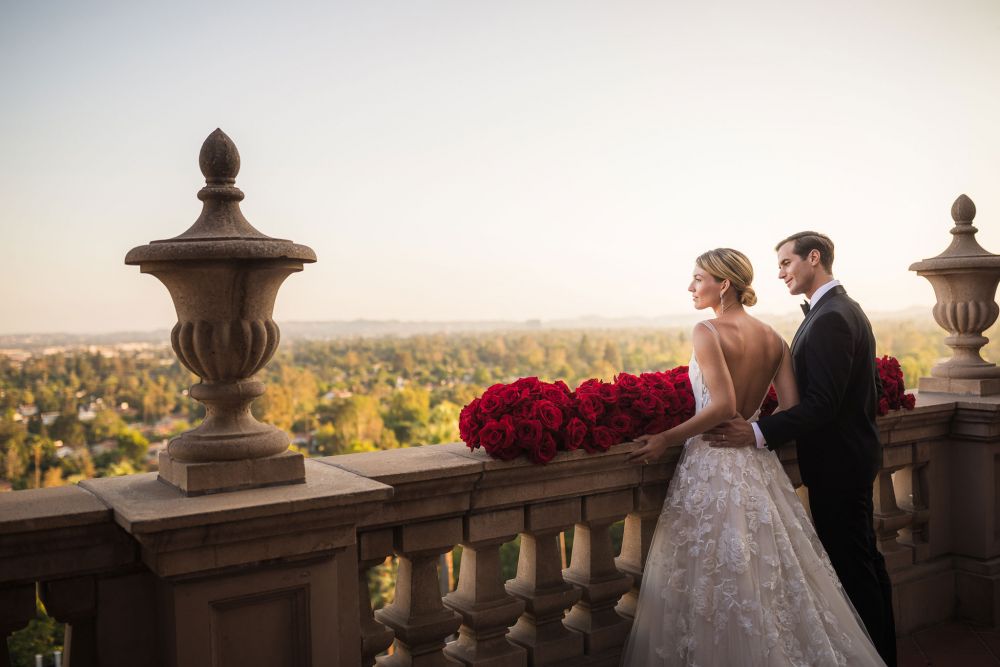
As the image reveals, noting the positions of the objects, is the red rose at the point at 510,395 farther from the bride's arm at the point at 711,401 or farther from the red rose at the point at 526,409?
the bride's arm at the point at 711,401

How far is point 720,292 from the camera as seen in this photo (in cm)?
347

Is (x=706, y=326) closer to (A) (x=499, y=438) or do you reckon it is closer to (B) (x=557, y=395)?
(B) (x=557, y=395)

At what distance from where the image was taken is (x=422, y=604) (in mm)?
3000

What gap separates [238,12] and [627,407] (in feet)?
291

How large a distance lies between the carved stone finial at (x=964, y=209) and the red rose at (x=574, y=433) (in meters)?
3.40

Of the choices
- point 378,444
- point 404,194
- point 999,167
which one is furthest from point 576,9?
point 378,444

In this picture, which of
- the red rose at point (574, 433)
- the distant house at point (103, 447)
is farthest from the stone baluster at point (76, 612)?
the distant house at point (103, 447)

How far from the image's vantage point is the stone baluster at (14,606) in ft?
7.67

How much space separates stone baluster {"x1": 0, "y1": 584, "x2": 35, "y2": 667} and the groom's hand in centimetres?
241

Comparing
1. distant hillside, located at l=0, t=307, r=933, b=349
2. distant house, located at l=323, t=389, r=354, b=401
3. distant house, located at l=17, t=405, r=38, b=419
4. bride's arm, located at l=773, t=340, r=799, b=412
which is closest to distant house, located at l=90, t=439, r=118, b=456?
distant house, located at l=17, t=405, r=38, b=419

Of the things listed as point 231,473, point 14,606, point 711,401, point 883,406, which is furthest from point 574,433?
point 883,406

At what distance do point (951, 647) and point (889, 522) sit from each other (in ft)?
2.21

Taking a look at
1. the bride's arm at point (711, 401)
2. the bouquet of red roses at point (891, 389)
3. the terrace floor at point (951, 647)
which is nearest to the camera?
the bride's arm at point (711, 401)

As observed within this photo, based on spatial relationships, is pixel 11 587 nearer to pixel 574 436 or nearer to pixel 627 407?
pixel 574 436
